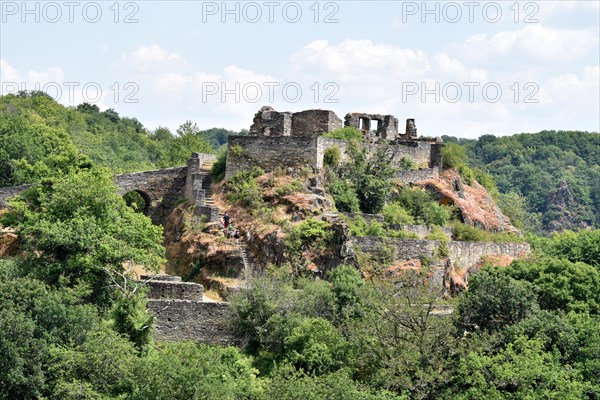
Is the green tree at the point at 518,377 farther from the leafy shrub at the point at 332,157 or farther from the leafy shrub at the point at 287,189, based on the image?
the leafy shrub at the point at 332,157

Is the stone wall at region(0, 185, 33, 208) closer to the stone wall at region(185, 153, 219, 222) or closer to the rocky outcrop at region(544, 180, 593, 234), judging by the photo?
the stone wall at region(185, 153, 219, 222)

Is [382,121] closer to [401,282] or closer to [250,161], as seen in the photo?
[250,161]

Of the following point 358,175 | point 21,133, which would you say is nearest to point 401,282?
point 358,175

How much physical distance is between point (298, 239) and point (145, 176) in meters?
10.5

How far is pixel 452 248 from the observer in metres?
43.0

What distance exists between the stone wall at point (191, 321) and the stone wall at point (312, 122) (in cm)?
1504

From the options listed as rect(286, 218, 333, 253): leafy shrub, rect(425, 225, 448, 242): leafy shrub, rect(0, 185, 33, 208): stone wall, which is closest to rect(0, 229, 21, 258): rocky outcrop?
rect(0, 185, 33, 208): stone wall

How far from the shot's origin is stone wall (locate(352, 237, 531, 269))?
41.1 metres

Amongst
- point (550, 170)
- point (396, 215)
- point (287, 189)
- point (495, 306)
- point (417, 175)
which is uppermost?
point (550, 170)

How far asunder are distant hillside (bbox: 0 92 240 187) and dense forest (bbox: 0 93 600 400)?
7.17 metres

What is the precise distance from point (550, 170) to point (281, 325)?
381 ft

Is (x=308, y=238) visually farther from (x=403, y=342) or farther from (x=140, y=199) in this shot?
(x=140, y=199)

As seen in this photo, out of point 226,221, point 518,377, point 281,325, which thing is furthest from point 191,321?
point 518,377

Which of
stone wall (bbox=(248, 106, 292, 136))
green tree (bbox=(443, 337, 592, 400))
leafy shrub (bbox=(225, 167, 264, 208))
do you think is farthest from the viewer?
stone wall (bbox=(248, 106, 292, 136))
